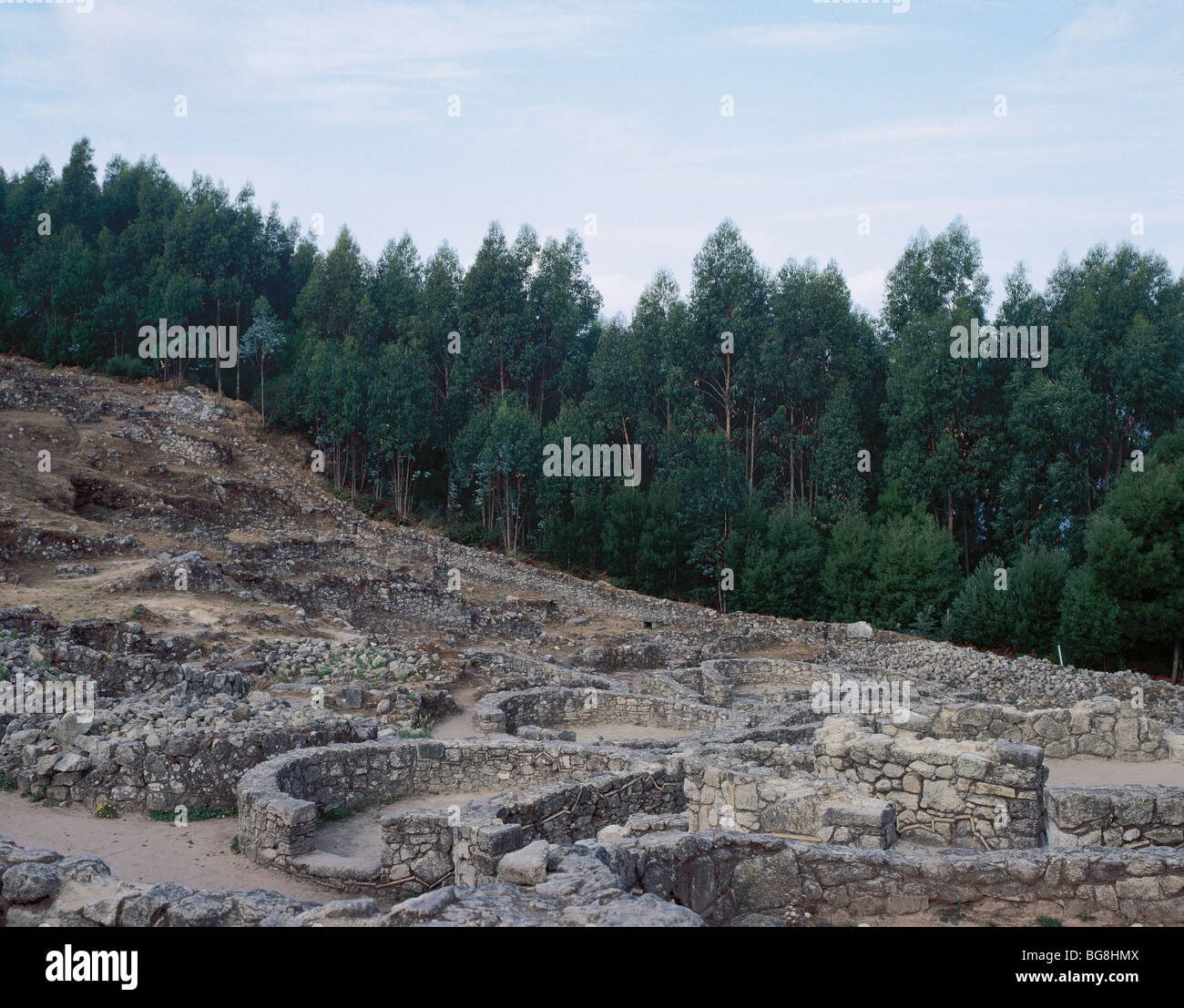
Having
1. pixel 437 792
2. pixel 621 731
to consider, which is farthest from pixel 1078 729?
pixel 437 792

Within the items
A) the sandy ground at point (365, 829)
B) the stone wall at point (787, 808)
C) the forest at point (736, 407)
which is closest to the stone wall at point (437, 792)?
the sandy ground at point (365, 829)

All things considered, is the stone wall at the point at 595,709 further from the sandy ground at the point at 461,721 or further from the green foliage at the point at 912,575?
the green foliage at the point at 912,575

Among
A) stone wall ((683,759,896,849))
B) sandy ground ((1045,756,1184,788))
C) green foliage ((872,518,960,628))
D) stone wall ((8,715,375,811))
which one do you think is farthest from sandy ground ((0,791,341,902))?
green foliage ((872,518,960,628))

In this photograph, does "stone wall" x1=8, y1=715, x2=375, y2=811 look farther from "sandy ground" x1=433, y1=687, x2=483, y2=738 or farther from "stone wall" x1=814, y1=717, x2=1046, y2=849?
"stone wall" x1=814, y1=717, x2=1046, y2=849

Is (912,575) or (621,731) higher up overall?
(912,575)

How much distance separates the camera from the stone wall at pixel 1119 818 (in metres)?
9.01

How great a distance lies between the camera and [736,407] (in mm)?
48375

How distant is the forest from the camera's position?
119 feet

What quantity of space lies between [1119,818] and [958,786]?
4.70 ft

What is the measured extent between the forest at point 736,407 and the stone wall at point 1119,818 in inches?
909

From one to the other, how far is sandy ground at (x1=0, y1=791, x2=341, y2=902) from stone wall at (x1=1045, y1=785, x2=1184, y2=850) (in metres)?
7.21

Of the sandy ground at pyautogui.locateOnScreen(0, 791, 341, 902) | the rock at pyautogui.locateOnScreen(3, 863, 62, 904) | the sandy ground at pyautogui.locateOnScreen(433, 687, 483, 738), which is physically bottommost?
the sandy ground at pyautogui.locateOnScreen(433, 687, 483, 738)

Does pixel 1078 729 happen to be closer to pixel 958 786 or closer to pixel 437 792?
pixel 958 786

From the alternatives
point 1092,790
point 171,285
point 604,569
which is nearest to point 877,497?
point 604,569
